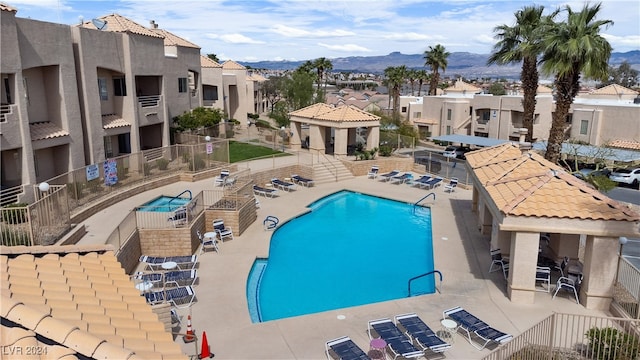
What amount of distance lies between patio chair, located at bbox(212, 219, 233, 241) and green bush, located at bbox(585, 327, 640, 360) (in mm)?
14399

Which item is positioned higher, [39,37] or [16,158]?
[39,37]

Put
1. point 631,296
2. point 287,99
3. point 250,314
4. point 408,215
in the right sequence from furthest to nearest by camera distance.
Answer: point 287,99 → point 408,215 → point 250,314 → point 631,296

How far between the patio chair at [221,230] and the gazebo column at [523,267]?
11.9 m

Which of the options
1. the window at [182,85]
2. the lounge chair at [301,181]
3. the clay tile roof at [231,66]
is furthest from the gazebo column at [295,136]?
the clay tile roof at [231,66]

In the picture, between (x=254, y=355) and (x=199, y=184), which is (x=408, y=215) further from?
(x=254, y=355)

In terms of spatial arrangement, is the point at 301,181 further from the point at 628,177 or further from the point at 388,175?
the point at 628,177

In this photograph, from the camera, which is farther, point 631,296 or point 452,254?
point 452,254

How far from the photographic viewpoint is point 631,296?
13672 mm

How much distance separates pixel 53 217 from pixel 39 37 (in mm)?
10369

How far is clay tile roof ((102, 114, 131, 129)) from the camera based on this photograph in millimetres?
27877

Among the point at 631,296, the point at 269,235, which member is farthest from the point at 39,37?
the point at 631,296

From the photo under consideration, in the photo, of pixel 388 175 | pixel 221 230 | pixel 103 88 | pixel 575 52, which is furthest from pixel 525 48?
pixel 103 88

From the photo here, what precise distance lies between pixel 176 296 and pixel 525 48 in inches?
936

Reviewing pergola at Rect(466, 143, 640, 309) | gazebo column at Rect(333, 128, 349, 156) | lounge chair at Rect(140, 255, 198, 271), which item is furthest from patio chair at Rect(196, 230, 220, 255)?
gazebo column at Rect(333, 128, 349, 156)
